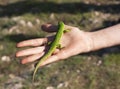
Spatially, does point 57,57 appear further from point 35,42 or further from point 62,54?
point 35,42

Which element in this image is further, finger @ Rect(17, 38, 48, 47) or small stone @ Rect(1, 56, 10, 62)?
small stone @ Rect(1, 56, 10, 62)

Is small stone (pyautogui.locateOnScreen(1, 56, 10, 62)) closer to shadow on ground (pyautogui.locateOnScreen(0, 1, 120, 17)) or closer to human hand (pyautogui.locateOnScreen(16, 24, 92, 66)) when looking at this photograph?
shadow on ground (pyautogui.locateOnScreen(0, 1, 120, 17))

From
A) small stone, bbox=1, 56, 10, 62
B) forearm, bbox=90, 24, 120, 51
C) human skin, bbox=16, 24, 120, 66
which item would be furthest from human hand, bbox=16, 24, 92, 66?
small stone, bbox=1, 56, 10, 62

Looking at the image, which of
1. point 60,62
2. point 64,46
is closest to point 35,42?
point 64,46

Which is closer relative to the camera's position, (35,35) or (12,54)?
(12,54)

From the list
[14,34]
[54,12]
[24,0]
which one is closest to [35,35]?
[14,34]

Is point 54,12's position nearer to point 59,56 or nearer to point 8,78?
point 8,78

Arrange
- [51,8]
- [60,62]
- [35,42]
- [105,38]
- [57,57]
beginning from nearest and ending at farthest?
[57,57], [35,42], [105,38], [60,62], [51,8]
